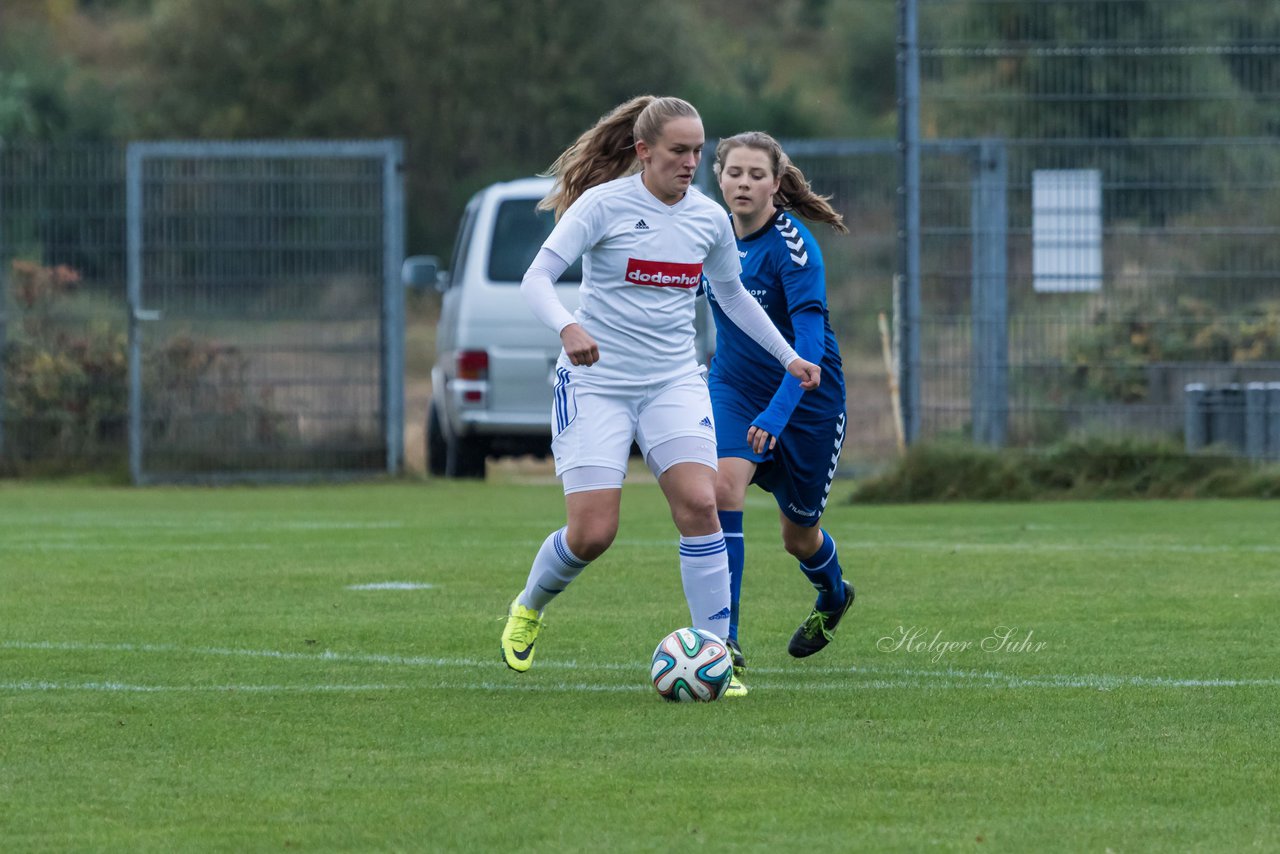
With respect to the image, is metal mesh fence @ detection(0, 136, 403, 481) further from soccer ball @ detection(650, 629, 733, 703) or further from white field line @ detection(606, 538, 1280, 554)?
soccer ball @ detection(650, 629, 733, 703)

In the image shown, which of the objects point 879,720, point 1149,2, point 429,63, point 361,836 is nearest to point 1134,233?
point 1149,2

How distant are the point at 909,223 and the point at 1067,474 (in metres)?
1.95

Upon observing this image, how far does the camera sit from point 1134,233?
14453 millimetres

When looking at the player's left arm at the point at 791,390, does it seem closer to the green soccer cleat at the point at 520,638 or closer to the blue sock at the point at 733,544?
the blue sock at the point at 733,544

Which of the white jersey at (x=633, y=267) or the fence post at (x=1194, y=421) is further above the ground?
the white jersey at (x=633, y=267)

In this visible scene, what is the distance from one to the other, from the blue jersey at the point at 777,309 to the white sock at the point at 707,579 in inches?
29.2

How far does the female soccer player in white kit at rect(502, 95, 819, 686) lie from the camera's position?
266 inches

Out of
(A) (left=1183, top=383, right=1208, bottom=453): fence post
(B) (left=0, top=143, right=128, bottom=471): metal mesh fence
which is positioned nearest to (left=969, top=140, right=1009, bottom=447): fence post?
(A) (left=1183, top=383, right=1208, bottom=453): fence post

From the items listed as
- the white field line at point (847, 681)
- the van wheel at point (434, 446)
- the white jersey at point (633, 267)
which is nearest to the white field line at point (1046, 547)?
the white field line at point (847, 681)

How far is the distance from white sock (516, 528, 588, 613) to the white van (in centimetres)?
836

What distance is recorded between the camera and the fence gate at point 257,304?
1672 centimetres

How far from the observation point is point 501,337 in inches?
622

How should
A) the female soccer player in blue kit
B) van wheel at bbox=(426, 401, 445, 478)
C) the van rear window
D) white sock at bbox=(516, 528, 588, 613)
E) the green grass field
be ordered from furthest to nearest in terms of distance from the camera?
van wheel at bbox=(426, 401, 445, 478), the van rear window, the female soccer player in blue kit, white sock at bbox=(516, 528, 588, 613), the green grass field

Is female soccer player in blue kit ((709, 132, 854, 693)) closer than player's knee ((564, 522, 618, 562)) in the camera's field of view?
No
